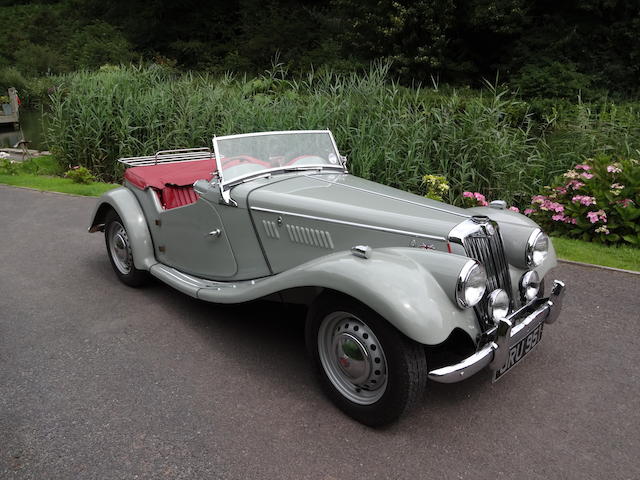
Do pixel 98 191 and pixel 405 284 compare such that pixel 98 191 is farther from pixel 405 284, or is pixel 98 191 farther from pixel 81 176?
pixel 405 284

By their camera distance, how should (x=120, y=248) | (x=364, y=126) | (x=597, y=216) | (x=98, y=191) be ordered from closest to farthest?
(x=120, y=248), (x=597, y=216), (x=364, y=126), (x=98, y=191)

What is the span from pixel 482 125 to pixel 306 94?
9.47 feet

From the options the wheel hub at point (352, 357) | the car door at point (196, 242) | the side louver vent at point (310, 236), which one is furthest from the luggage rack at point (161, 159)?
the wheel hub at point (352, 357)

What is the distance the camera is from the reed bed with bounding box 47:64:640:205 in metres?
6.70

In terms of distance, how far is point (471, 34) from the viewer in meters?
15.8

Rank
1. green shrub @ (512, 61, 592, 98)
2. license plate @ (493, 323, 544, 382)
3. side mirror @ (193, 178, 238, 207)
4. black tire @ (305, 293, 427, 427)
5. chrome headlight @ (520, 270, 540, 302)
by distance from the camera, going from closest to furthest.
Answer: black tire @ (305, 293, 427, 427), license plate @ (493, 323, 544, 382), chrome headlight @ (520, 270, 540, 302), side mirror @ (193, 178, 238, 207), green shrub @ (512, 61, 592, 98)

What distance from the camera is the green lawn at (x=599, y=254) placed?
5.14 meters

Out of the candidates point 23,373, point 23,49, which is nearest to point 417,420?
point 23,373

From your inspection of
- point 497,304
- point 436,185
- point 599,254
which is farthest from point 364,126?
point 497,304

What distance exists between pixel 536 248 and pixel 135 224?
3.12m

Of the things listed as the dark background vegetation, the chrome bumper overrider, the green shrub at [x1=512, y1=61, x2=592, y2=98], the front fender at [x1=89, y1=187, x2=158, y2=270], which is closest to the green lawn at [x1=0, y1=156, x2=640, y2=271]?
the chrome bumper overrider

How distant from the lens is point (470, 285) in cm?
259

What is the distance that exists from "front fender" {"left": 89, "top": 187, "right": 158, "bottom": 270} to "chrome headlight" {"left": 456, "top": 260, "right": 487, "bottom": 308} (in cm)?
270

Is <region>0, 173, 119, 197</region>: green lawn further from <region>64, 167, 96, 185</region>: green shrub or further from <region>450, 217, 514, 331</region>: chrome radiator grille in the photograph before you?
<region>450, 217, 514, 331</region>: chrome radiator grille
